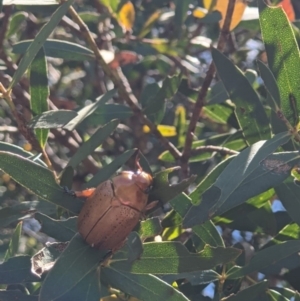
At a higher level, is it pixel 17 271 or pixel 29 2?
pixel 29 2

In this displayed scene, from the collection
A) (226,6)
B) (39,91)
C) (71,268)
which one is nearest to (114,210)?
(71,268)

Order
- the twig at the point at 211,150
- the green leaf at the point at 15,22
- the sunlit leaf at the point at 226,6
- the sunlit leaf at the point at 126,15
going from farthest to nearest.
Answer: the sunlit leaf at the point at 126,15
the green leaf at the point at 15,22
the sunlit leaf at the point at 226,6
the twig at the point at 211,150

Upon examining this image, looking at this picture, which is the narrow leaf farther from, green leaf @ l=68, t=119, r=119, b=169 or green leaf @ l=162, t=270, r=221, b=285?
green leaf @ l=162, t=270, r=221, b=285

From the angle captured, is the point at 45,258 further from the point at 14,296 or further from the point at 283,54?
the point at 283,54

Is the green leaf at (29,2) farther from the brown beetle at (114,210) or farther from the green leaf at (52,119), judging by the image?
the brown beetle at (114,210)

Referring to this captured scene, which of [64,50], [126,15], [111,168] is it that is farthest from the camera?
[126,15]

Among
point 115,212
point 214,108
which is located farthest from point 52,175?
point 214,108

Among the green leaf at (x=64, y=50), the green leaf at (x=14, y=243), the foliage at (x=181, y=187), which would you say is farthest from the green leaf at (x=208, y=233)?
the green leaf at (x=64, y=50)
